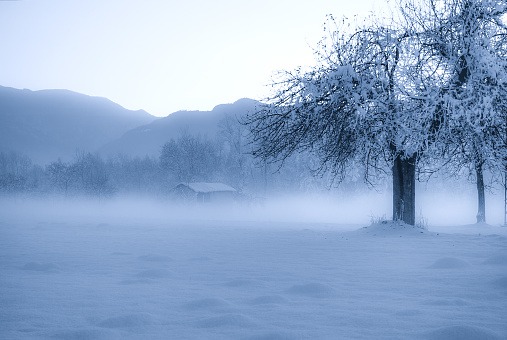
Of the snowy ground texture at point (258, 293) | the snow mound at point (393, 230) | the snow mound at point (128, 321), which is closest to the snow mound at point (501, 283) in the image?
the snowy ground texture at point (258, 293)

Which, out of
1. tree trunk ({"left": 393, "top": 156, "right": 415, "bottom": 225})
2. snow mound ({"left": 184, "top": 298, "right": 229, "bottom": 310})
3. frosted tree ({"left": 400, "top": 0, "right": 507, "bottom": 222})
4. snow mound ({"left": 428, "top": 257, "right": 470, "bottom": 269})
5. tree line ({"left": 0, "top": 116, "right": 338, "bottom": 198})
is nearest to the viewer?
snow mound ({"left": 184, "top": 298, "right": 229, "bottom": 310})

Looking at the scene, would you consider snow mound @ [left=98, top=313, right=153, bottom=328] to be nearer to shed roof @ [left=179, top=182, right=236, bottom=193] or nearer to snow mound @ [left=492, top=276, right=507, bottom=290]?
snow mound @ [left=492, top=276, right=507, bottom=290]

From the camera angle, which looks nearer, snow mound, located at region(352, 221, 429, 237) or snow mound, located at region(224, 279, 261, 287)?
snow mound, located at region(224, 279, 261, 287)

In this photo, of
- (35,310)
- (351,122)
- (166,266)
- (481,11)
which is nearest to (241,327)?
(35,310)

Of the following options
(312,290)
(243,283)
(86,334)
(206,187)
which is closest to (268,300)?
(312,290)

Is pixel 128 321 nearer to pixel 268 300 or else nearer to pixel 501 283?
pixel 268 300

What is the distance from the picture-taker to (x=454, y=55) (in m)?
11.3

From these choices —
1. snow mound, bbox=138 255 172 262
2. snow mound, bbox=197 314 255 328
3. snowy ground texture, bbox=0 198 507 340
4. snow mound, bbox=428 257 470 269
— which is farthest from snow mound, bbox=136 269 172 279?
snow mound, bbox=428 257 470 269

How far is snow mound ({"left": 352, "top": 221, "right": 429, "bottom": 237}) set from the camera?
11547 millimetres

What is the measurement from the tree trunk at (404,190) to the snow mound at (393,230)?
58 centimetres

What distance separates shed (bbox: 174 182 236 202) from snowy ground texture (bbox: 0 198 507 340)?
40.8 meters

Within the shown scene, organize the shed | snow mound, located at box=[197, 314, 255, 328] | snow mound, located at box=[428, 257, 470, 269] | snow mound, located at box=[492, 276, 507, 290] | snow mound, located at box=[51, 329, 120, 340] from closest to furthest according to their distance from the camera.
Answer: snow mound, located at box=[51, 329, 120, 340] → snow mound, located at box=[197, 314, 255, 328] → snow mound, located at box=[492, 276, 507, 290] → snow mound, located at box=[428, 257, 470, 269] → the shed

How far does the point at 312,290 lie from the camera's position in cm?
511

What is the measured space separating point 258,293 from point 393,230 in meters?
7.90
